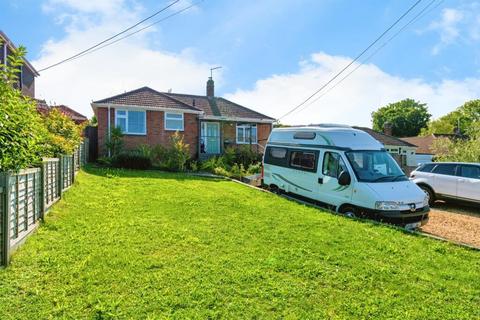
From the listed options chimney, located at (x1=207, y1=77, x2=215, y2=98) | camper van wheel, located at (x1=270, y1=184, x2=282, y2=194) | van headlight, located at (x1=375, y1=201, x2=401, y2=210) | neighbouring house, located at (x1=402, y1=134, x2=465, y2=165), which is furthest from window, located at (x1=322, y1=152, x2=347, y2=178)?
neighbouring house, located at (x1=402, y1=134, x2=465, y2=165)

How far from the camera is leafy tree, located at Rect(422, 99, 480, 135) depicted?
62.7 metres

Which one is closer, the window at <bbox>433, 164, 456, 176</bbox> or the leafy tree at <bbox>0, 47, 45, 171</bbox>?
the leafy tree at <bbox>0, 47, 45, 171</bbox>

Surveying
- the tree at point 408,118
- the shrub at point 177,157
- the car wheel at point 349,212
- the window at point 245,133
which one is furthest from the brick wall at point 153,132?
the tree at point 408,118

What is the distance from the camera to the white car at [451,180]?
11.6 metres

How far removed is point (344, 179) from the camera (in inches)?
338

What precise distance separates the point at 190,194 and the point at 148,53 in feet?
30.1

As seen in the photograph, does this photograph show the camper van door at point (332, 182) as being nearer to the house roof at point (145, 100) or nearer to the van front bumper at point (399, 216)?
the van front bumper at point (399, 216)

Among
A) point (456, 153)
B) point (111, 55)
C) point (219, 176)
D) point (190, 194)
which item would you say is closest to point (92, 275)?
point (190, 194)

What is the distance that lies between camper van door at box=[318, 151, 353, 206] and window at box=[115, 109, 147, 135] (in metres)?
12.8

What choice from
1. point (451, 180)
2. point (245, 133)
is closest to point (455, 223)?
point (451, 180)

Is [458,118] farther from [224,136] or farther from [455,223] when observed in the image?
[455,223]

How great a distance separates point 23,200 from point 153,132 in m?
14.9

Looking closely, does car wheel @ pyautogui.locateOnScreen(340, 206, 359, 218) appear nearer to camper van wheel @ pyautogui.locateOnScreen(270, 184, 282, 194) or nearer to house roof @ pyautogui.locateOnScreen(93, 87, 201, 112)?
camper van wheel @ pyautogui.locateOnScreen(270, 184, 282, 194)

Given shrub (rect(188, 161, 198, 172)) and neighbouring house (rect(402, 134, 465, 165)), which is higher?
neighbouring house (rect(402, 134, 465, 165))
